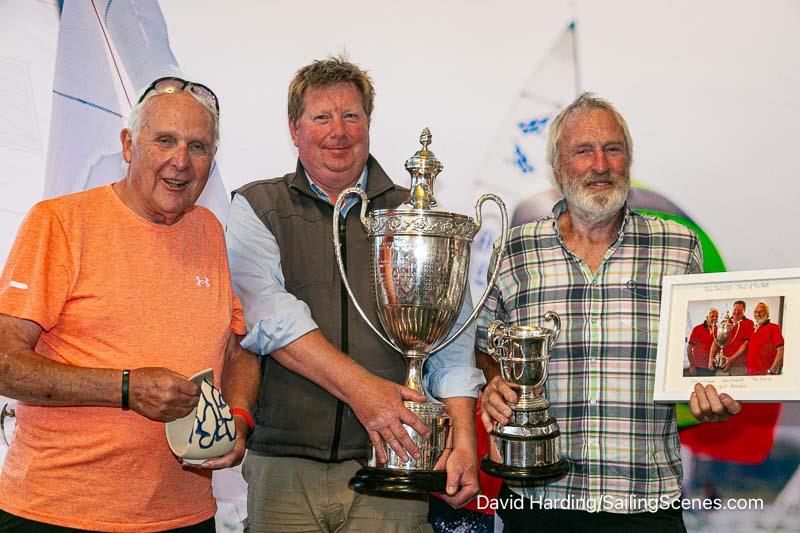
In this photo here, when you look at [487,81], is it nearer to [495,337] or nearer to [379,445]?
[495,337]

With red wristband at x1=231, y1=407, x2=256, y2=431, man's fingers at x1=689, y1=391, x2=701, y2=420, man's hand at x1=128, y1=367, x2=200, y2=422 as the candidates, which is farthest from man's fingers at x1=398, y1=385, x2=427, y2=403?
man's fingers at x1=689, y1=391, x2=701, y2=420

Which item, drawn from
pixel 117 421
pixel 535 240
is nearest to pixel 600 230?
pixel 535 240

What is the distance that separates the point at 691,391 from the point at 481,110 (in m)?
1.19

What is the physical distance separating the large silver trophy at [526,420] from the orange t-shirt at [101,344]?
2.02 feet

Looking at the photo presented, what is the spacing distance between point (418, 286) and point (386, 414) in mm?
269

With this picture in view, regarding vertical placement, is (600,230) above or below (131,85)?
below

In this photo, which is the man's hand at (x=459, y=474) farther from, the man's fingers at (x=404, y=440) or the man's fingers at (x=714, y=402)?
the man's fingers at (x=714, y=402)

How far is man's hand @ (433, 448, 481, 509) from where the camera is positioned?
1.68 metres

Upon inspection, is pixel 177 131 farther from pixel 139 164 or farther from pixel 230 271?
pixel 230 271

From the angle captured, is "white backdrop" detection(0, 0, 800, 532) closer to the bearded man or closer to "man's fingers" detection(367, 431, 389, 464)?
the bearded man

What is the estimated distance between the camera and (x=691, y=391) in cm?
172

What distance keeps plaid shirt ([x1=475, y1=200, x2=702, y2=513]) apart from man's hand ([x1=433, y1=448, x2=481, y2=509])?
0.25 m

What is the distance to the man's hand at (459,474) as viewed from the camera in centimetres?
168

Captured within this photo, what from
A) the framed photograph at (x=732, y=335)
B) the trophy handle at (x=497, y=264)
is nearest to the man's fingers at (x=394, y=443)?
the trophy handle at (x=497, y=264)
